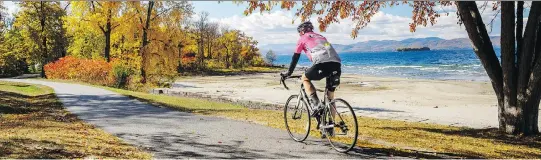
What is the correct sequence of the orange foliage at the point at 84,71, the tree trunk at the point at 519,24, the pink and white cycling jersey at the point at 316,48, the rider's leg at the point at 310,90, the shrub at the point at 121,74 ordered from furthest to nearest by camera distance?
the orange foliage at the point at 84,71
the shrub at the point at 121,74
the tree trunk at the point at 519,24
the rider's leg at the point at 310,90
the pink and white cycling jersey at the point at 316,48

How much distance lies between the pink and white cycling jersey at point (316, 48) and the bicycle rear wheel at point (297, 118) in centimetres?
115

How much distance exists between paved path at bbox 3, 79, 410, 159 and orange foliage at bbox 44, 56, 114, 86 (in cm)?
2230

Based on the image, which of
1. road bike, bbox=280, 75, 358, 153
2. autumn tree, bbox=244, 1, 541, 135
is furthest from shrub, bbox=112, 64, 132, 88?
road bike, bbox=280, 75, 358, 153

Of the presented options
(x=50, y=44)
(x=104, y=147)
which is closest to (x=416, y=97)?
(x=104, y=147)

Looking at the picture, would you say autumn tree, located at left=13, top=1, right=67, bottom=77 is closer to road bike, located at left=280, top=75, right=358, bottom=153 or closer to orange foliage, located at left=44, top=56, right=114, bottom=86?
orange foliage, located at left=44, top=56, right=114, bottom=86

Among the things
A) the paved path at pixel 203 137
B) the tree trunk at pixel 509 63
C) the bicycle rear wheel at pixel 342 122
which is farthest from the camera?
the tree trunk at pixel 509 63

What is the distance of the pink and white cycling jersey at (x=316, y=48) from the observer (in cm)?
673

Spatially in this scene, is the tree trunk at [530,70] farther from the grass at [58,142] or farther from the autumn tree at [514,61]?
the grass at [58,142]

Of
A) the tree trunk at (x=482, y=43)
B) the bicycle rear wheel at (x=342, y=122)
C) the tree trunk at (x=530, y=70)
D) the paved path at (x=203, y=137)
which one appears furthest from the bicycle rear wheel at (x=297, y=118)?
the tree trunk at (x=530, y=70)

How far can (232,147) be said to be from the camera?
7543 mm

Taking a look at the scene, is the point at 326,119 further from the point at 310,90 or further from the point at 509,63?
the point at 509,63

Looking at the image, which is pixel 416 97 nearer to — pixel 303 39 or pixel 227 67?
pixel 303 39

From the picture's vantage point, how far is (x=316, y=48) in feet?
22.4

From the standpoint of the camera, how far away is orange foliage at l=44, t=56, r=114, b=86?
34.7m
